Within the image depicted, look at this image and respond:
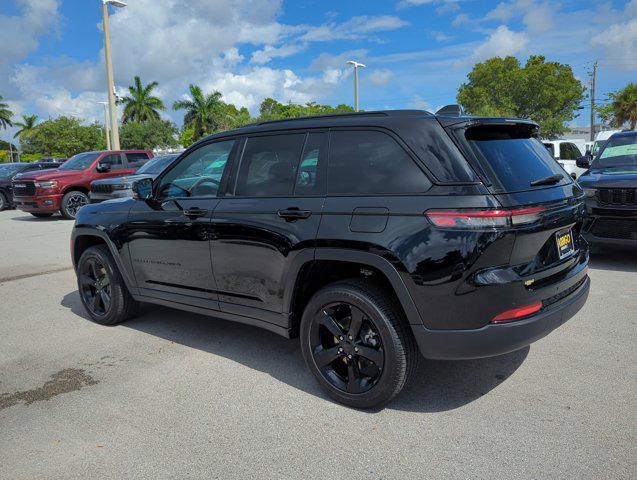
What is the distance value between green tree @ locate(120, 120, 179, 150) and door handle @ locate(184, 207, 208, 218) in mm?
60377

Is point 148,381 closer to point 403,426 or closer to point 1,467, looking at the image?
point 1,467

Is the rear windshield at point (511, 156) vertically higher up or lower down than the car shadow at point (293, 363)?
higher up

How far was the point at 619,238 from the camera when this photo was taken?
6473mm

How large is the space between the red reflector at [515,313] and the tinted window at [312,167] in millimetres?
1339

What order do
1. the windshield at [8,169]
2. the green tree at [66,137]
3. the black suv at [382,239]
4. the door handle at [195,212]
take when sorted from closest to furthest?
the black suv at [382,239] < the door handle at [195,212] < the windshield at [8,169] < the green tree at [66,137]

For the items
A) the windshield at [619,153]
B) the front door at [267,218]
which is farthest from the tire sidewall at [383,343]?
the windshield at [619,153]

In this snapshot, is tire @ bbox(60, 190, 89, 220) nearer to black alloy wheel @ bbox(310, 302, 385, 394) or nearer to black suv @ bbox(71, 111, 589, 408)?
black suv @ bbox(71, 111, 589, 408)

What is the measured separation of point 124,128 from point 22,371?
211 ft

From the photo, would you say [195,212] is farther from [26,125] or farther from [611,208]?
[26,125]

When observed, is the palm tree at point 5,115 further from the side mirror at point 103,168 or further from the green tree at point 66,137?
the side mirror at point 103,168

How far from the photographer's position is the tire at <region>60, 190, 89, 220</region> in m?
14.3

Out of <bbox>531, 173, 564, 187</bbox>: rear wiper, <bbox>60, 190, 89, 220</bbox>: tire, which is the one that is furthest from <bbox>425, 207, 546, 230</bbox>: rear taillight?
<bbox>60, 190, 89, 220</bbox>: tire

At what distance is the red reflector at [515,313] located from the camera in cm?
286

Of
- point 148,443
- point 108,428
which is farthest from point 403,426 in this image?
point 108,428
